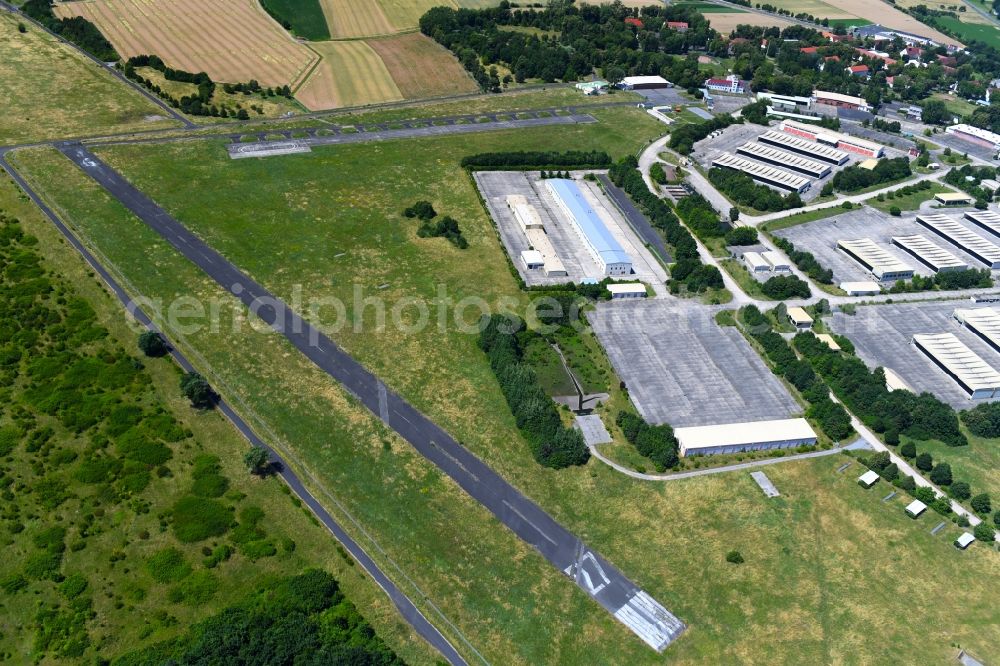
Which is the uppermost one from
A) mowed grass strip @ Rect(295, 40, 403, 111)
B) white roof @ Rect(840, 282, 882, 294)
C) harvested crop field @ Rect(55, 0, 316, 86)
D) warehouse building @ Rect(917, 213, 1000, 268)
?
harvested crop field @ Rect(55, 0, 316, 86)

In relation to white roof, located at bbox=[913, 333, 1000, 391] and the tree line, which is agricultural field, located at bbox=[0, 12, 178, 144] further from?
white roof, located at bbox=[913, 333, 1000, 391]

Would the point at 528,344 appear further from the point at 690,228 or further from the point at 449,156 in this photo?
the point at 449,156

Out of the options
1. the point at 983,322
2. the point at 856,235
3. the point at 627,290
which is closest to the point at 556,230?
the point at 627,290

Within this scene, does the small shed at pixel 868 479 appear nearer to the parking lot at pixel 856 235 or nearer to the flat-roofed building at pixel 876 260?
the parking lot at pixel 856 235

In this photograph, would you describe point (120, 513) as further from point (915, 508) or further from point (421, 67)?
point (421, 67)

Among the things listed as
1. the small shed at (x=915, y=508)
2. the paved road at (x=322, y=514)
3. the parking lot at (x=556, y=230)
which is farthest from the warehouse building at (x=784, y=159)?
the paved road at (x=322, y=514)

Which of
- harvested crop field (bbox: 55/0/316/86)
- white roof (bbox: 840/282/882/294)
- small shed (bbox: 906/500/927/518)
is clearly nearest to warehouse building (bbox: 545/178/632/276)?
white roof (bbox: 840/282/882/294)

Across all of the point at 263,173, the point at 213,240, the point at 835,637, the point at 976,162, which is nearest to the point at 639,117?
the point at 976,162
